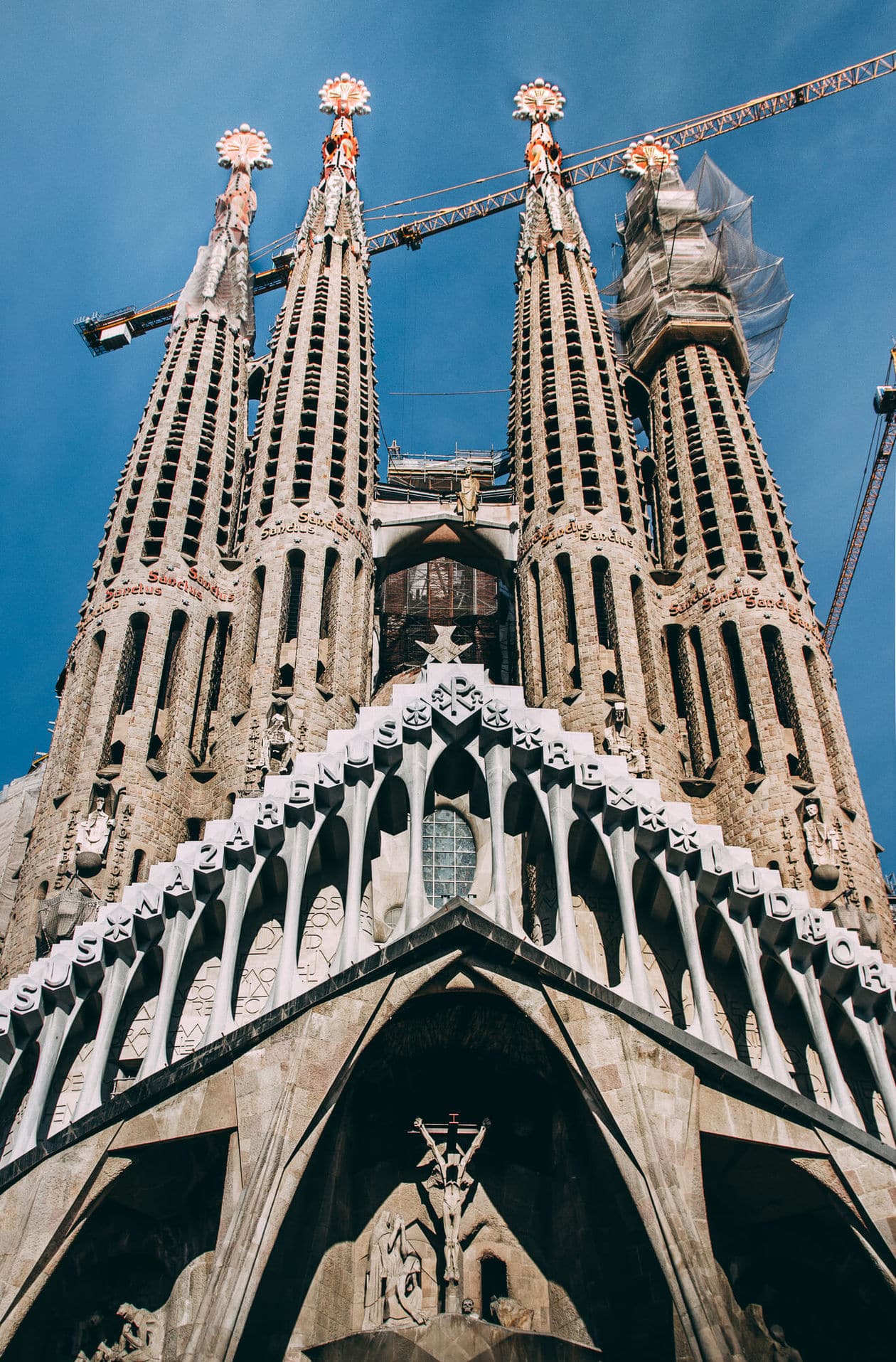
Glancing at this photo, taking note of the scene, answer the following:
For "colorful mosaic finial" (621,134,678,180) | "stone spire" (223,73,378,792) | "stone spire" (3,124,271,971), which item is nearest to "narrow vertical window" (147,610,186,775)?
"stone spire" (3,124,271,971)

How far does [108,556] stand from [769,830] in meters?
15.4

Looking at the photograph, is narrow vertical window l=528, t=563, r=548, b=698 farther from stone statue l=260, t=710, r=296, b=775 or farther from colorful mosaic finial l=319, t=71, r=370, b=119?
colorful mosaic finial l=319, t=71, r=370, b=119

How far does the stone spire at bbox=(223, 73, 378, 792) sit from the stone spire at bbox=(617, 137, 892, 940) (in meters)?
7.10

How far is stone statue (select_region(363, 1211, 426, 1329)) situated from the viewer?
61.6 ft

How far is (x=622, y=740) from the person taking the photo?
26.7 m

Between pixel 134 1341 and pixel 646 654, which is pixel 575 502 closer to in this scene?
pixel 646 654

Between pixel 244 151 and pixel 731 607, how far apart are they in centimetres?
2697

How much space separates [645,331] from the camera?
37969 mm

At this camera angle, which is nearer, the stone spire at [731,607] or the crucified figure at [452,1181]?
the crucified figure at [452,1181]

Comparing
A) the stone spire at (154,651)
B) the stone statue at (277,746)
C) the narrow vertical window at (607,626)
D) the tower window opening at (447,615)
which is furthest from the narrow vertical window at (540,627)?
the stone spire at (154,651)

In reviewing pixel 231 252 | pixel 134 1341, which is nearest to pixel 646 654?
pixel 134 1341

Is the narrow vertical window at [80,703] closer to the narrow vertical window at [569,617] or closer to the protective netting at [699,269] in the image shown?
the narrow vertical window at [569,617]

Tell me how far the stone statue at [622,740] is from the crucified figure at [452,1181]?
348 inches

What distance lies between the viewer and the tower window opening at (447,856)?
24.6m
